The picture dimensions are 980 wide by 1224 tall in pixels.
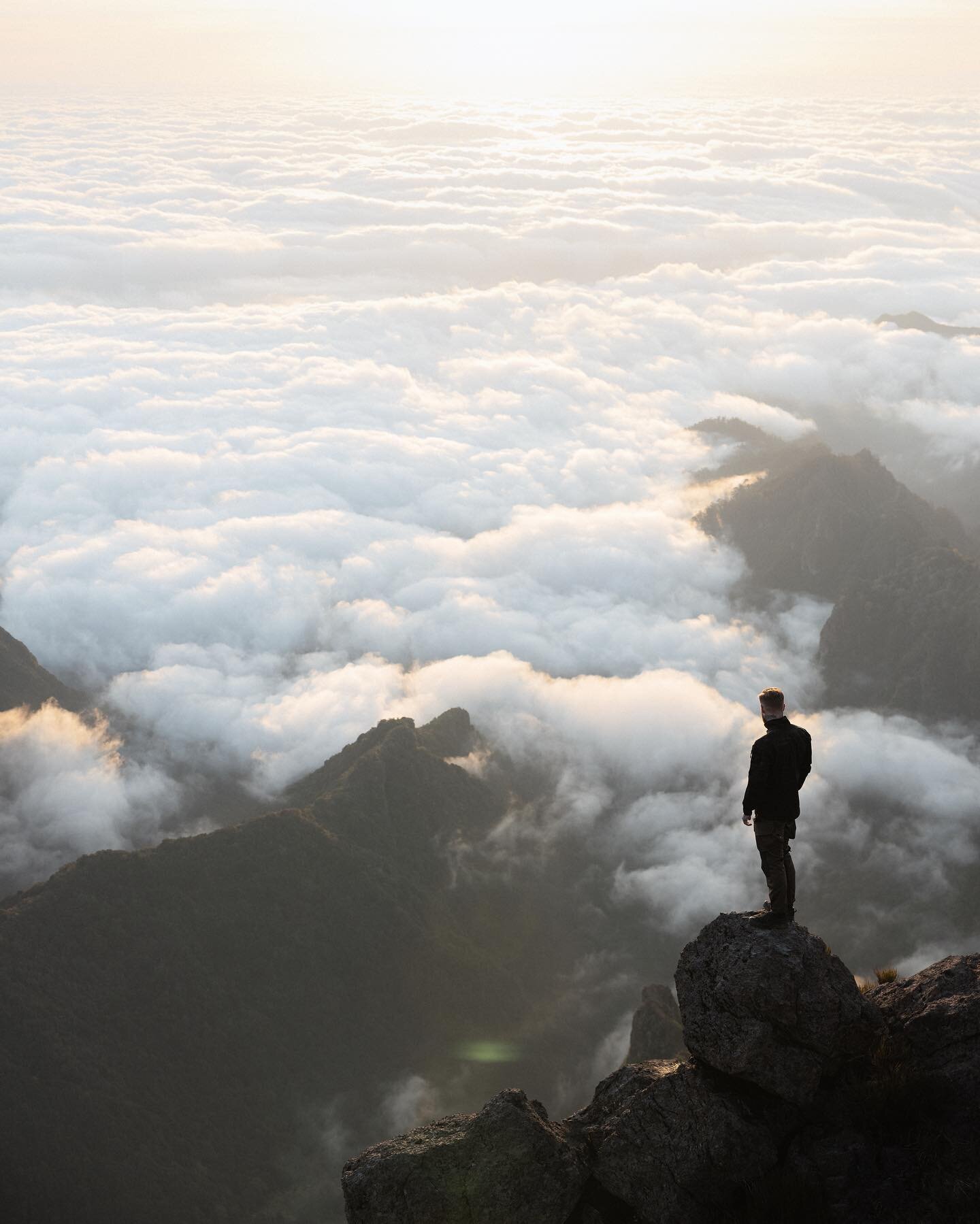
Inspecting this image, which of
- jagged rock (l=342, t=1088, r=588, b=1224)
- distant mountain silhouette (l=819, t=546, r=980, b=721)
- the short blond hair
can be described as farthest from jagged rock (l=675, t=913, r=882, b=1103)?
distant mountain silhouette (l=819, t=546, r=980, b=721)

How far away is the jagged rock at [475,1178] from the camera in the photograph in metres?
20.3

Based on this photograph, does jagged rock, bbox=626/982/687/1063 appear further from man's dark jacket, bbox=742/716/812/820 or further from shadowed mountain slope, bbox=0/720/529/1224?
man's dark jacket, bbox=742/716/812/820

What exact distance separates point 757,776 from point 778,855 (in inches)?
65.1

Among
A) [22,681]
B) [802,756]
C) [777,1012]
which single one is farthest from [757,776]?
[22,681]

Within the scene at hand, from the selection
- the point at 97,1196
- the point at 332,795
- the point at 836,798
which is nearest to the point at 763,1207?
the point at 97,1196

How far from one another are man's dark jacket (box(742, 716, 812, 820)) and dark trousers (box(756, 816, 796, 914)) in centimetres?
22

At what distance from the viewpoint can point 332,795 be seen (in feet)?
435

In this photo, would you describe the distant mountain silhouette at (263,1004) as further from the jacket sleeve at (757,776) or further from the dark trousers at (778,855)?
the jacket sleeve at (757,776)

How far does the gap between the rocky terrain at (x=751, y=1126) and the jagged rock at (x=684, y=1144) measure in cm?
3

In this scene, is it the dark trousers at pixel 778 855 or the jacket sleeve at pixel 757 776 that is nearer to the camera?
the jacket sleeve at pixel 757 776

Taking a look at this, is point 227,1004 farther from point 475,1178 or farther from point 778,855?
point 778,855

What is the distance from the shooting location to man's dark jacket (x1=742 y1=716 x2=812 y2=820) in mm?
20406

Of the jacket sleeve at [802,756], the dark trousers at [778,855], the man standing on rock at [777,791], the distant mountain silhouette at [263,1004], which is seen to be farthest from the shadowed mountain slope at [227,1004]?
the jacket sleeve at [802,756]

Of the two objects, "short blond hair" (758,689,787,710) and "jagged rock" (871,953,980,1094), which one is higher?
"short blond hair" (758,689,787,710)
